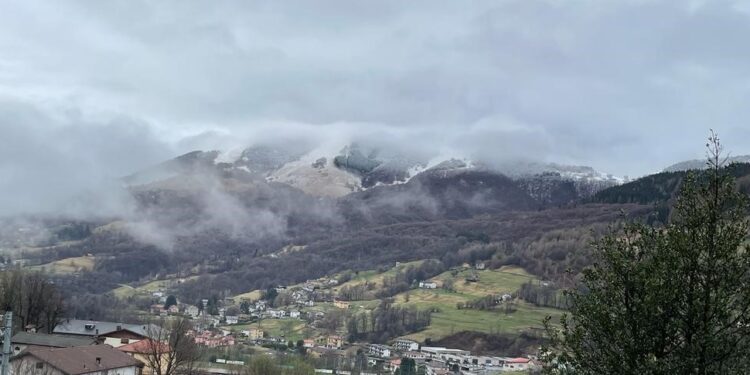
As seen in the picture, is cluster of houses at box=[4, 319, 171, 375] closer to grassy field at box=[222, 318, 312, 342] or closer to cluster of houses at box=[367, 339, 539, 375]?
cluster of houses at box=[367, 339, 539, 375]

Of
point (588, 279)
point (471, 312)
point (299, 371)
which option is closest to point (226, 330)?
point (471, 312)

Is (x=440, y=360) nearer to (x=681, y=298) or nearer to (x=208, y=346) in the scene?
(x=208, y=346)

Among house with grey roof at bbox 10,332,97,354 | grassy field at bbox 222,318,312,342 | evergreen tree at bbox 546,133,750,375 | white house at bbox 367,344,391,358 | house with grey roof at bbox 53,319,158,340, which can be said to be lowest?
white house at bbox 367,344,391,358

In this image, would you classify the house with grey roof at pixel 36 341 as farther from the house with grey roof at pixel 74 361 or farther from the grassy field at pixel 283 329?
the grassy field at pixel 283 329

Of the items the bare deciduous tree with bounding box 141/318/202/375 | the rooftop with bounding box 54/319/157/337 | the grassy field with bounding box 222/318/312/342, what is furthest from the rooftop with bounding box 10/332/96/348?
the grassy field with bounding box 222/318/312/342

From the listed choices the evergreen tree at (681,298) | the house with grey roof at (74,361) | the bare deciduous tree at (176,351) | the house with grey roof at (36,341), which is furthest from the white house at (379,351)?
the evergreen tree at (681,298)

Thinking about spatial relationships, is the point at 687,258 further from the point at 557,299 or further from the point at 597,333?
the point at 557,299
